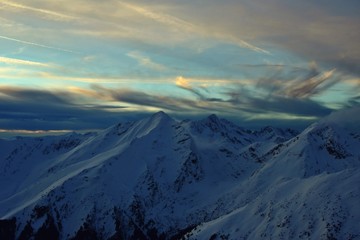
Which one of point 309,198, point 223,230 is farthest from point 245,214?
point 309,198

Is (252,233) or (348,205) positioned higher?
(348,205)

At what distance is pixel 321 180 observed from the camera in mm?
155500

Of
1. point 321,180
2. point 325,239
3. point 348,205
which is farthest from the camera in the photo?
point 321,180

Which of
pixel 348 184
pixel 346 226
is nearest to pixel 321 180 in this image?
pixel 348 184

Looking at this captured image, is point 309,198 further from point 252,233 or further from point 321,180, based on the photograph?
point 252,233

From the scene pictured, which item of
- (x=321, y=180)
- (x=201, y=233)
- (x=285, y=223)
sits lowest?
(x=201, y=233)

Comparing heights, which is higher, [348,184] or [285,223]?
[348,184]

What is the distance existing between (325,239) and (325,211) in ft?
47.8

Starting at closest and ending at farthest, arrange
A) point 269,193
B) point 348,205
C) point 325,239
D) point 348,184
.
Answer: point 325,239 → point 348,205 → point 348,184 → point 269,193

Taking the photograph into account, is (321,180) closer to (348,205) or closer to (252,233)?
(348,205)

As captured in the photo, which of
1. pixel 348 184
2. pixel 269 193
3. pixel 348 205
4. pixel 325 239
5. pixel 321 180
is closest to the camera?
pixel 325 239

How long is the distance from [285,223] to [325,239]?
17541 mm

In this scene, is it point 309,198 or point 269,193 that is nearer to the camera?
point 309,198

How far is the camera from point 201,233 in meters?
153
